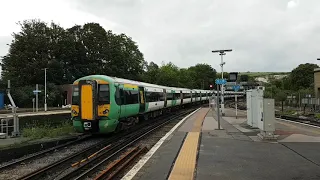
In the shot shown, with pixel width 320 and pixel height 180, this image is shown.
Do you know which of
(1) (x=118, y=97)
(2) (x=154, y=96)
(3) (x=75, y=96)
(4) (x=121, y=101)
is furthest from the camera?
(2) (x=154, y=96)

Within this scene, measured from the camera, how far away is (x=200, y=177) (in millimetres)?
7172

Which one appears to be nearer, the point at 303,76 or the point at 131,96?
the point at 131,96

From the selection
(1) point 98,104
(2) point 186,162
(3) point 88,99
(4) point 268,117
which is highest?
(3) point 88,99

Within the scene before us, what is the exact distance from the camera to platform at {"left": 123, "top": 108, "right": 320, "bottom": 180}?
7457 millimetres

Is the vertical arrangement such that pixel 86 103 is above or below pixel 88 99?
below

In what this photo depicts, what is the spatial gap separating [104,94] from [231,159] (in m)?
7.05

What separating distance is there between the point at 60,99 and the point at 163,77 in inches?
1012

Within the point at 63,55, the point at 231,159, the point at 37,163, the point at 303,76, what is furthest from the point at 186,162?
the point at 303,76

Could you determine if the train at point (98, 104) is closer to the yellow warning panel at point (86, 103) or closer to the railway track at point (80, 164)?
the yellow warning panel at point (86, 103)

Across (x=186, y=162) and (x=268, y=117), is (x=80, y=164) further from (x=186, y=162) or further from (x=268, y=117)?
(x=268, y=117)

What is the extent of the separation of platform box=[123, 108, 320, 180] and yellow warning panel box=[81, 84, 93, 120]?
11.6 ft

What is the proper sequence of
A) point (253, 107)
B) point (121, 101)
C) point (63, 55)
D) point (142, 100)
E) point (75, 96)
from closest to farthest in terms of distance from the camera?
point (75, 96)
point (121, 101)
point (253, 107)
point (142, 100)
point (63, 55)

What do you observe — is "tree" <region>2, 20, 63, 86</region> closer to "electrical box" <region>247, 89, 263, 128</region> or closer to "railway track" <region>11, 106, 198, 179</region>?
"electrical box" <region>247, 89, 263, 128</region>

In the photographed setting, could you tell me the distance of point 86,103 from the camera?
14031 millimetres
